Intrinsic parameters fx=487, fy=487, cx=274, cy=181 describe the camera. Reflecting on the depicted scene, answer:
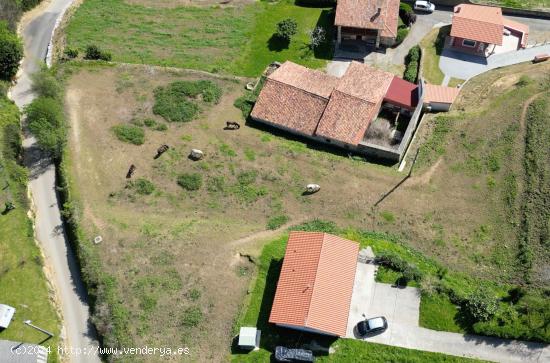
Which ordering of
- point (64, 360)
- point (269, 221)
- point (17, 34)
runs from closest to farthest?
point (64, 360) → point (269, 221) → point (17, 34)

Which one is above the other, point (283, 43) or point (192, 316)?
point (283, 43)

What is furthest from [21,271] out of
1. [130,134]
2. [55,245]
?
[130,134]

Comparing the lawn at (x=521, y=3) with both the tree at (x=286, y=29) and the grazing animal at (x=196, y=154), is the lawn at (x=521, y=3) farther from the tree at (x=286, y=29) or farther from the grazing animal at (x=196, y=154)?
the grazing animal at (x=196, y=154)

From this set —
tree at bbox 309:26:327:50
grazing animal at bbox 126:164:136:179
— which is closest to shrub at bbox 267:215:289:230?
grazing animal at bbox 126:164:136:179

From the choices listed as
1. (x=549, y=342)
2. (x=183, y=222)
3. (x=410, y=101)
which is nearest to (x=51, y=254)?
(x=183, y=222)

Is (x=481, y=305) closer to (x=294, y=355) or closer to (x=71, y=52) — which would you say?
(x=294, y=355)

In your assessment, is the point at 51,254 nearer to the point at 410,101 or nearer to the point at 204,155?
the point at 204,155

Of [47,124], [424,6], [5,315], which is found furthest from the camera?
[424,6]
